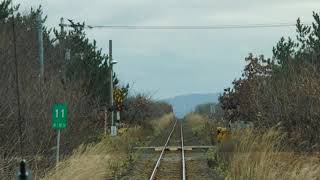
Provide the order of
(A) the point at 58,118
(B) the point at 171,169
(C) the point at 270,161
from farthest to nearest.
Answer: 1. (B) the point at 171,169
2. (C) the point at 270,161
3. (A) the point at 58,118

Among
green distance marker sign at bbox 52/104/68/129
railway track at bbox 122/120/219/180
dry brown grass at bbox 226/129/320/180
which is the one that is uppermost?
green distance marker sign at bbox 52/104/68/129

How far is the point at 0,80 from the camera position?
47.4ft

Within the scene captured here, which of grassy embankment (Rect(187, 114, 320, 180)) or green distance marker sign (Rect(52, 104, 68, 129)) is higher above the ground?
green distance marker sign (Rect(52, 104, 68, 129))

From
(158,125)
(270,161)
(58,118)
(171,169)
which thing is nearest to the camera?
(58,118)

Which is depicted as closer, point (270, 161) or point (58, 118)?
point (58, 118)

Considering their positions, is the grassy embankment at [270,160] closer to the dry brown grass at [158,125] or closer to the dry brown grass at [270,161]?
the dry brown grass at [270,161]

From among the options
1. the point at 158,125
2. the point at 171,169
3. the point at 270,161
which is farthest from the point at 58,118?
the point at 158,125

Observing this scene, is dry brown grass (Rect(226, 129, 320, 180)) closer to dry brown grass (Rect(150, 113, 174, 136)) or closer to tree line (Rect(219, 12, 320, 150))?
tree line (Rect(219, 12, 320, 150))

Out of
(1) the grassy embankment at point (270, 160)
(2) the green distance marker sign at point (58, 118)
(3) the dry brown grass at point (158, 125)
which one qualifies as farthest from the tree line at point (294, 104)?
(3) the dry brown grass at point (158, 125)

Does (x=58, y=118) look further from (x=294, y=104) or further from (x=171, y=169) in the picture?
(x=171, y=169)

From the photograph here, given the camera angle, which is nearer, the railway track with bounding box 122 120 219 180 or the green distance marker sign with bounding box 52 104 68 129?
the green distance marker sign with bounding box 52 104 68 129

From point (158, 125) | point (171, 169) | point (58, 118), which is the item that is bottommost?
point (171, 169)

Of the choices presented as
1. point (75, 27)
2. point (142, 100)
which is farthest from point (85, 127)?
point (142, 100)

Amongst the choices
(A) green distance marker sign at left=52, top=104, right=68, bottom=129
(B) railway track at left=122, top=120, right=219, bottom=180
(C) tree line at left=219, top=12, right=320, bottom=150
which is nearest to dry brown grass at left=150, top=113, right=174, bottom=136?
(B) railway track at left=122, top=120, right=219, bottom=180
